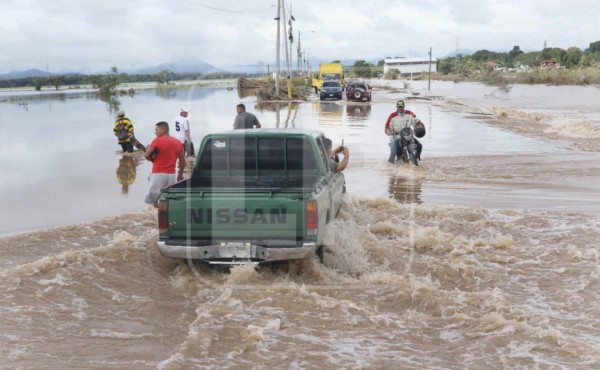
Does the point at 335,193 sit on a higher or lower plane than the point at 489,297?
higher

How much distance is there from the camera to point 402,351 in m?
5.47

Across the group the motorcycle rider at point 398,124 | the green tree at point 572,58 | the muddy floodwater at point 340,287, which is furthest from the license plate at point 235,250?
the green tree at point 572,58

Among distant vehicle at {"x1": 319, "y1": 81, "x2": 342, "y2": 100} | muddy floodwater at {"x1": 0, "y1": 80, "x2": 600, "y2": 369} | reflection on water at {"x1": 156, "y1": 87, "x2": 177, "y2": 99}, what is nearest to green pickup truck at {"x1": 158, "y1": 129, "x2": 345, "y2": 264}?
muddy floodwater at {"x1": 0, "y1": 80, "x2": 600, "y2": 369}

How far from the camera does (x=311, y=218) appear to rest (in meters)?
6.83

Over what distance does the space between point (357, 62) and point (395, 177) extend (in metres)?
187

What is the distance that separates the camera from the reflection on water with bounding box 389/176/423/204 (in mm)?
12414

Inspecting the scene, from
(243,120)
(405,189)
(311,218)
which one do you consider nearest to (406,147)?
(405,189)

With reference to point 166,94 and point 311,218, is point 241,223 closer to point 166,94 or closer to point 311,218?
point 311,218

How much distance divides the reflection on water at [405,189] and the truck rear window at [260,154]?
14.5 ft

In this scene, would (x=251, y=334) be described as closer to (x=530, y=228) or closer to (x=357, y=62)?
(x=530, y=228)

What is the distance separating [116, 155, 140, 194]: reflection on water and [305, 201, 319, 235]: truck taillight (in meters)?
7.33

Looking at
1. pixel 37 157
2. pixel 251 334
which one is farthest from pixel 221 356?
pixel 37 157

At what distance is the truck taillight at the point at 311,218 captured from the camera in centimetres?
679

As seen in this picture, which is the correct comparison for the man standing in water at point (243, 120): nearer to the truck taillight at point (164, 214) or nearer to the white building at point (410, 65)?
the truck taillight at point (164, 214)
